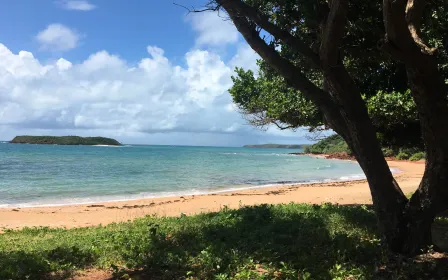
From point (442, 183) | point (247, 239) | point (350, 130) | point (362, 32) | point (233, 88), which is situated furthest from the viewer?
point (233, 88)

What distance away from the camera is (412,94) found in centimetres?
452

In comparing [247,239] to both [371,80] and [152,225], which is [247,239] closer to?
[152,225]

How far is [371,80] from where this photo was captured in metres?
9.98

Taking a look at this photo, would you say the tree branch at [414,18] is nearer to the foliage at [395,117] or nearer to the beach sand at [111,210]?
the foliage at [395,117]

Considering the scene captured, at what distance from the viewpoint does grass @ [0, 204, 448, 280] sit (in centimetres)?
448

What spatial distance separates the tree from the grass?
1.79 feet

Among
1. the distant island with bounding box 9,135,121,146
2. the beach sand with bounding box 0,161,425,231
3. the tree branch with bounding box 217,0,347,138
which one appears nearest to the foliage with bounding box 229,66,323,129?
the beach sand with bounding box 0,161,425,231

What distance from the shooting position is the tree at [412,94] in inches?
166

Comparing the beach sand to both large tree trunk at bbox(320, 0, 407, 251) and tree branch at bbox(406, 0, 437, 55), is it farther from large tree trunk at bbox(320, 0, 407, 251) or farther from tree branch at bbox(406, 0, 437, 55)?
tree branch at bbox(406, 0, 437, 55)

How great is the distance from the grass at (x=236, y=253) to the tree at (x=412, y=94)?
0.55 meters

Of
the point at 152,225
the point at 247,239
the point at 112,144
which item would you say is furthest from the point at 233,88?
the point at 112,144

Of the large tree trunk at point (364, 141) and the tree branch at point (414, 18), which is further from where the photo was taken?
the large tree trunk at point (364, 141)

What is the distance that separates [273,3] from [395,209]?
462 cm

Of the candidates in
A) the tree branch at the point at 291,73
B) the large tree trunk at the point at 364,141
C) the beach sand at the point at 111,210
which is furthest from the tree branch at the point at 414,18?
the beach sand at the point at 111,210
